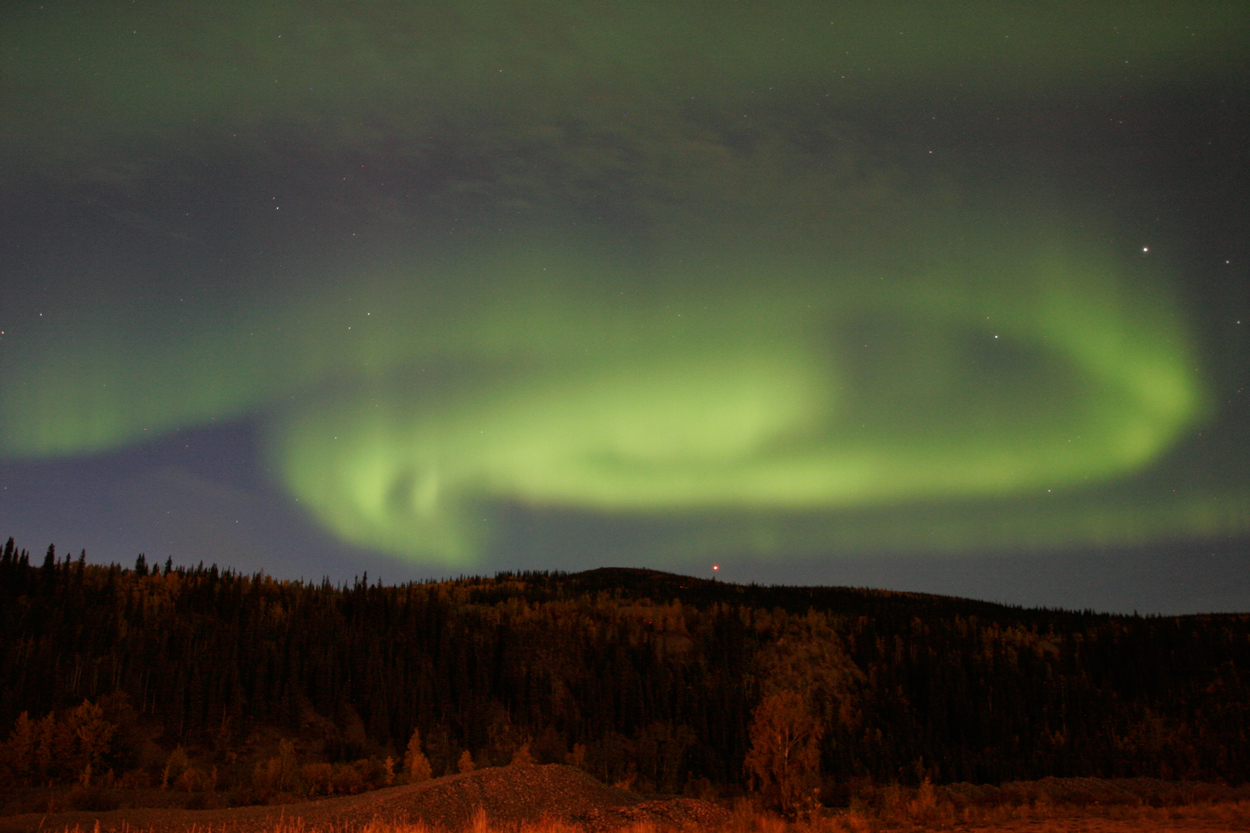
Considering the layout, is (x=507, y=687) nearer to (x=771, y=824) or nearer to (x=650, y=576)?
(x=771, y=824)

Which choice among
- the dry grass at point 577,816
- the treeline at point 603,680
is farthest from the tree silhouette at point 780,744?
the dry grass at point 577,816

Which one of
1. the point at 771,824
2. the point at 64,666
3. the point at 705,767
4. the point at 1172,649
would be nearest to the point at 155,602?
the point at 64,666

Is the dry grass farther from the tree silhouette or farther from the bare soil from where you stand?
the tree silhouette

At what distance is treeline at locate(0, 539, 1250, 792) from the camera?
96.2 feet

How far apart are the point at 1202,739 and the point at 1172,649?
1084cm

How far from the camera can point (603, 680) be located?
4144 centimetres

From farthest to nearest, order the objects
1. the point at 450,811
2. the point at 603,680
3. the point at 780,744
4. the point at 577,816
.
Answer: the point at 603,680, the point at 780,744, the point at 577,816, the point at 450,811

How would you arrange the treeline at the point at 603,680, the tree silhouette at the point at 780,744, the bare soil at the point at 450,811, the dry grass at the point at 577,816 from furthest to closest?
the treeline at the point at 603,680
the tree silhouette at the point at 780,744
the dry grass at the point at 577,816
the bare soil at the point at 450,811

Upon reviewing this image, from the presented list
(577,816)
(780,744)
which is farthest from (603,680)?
(577,816)

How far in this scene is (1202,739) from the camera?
4203 cm

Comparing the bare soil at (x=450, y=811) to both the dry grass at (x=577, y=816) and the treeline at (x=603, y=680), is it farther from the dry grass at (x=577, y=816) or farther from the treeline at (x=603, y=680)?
the treeline at (x=603, y=680)

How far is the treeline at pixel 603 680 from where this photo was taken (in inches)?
1154

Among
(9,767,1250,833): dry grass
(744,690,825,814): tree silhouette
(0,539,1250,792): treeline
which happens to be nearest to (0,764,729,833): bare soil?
(9,767,1250,833): dry grass

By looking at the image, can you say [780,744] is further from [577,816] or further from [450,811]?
[450,811]
